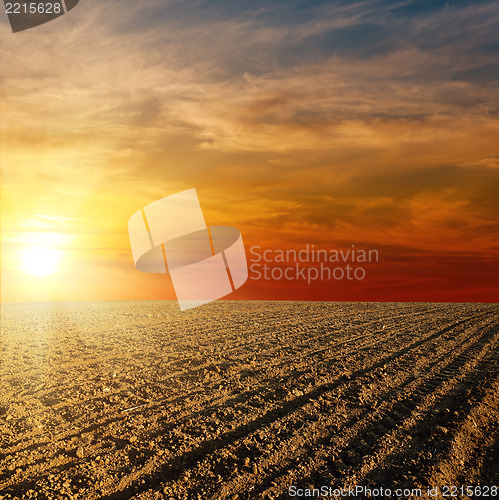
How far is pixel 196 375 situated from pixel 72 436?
3187 millimetres

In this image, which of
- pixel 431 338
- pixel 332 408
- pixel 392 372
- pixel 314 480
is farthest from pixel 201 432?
pixel 431 338

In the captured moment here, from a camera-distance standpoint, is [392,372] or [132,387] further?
[392,372]

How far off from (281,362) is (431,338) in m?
6.51

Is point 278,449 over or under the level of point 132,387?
over

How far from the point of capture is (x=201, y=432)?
5398 mm

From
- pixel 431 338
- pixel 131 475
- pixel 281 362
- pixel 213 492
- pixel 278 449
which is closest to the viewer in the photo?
pixel 213 492

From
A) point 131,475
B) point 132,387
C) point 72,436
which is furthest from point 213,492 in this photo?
point 132,387

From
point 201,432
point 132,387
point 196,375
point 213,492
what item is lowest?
point 196,375

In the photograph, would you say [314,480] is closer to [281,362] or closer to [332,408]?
[332,408]

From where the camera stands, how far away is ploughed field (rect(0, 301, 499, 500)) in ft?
14.2

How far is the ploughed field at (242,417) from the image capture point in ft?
14.2

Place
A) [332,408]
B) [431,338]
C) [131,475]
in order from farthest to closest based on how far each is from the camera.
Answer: [431,338] → [332,408] → [131,475]

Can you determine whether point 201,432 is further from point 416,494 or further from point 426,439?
point 426,439

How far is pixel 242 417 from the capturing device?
591cm
